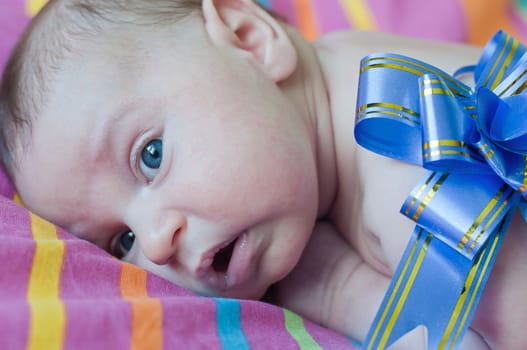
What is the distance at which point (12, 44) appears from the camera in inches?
50.4

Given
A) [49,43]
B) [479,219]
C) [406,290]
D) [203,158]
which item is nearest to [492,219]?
[479,219]

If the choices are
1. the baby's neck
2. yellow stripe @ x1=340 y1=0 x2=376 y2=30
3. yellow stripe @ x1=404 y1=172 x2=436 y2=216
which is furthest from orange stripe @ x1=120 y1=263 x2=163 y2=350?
yellow stripe @ x1=340 y1=0 x2=376 y2=30

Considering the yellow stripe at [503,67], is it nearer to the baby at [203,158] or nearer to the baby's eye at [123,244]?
the baby at [203,158]

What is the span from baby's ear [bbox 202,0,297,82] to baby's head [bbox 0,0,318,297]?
11 millimetres

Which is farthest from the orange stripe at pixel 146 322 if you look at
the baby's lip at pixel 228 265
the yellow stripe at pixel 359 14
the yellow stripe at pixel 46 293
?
the yellow stripe at pixel 359 14

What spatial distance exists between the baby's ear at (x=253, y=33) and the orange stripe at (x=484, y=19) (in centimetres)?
58

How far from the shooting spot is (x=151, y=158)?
949 mm

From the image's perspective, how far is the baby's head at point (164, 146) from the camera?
900 millimetres

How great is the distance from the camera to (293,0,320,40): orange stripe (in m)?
1.63

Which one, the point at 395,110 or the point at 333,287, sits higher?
the point at 395,110

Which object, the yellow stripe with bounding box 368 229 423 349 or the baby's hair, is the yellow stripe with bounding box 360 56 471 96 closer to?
the yellow stripe with bounding box 368 229 423 349

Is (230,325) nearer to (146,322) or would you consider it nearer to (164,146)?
(146,322)

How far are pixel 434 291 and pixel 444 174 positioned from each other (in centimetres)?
14

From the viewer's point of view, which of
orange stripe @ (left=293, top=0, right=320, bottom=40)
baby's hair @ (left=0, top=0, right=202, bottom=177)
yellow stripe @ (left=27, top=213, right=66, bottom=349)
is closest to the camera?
yellow stripe @ (left=27, top=213, right=66, bottom=349)
